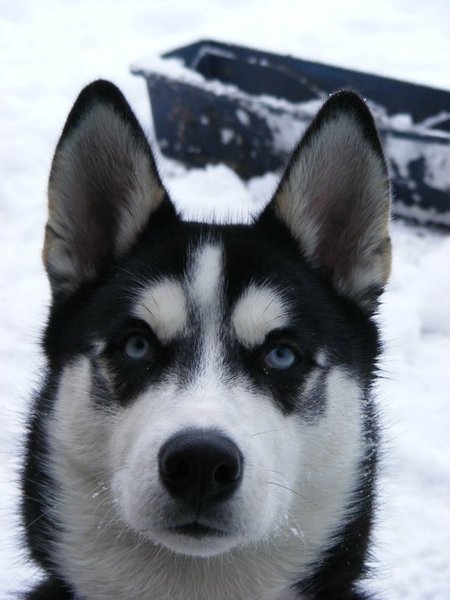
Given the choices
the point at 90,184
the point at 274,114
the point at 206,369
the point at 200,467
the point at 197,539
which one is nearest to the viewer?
the point at 200,467

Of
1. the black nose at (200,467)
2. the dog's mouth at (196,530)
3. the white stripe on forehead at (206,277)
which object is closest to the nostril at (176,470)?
the black nose at (200,467)

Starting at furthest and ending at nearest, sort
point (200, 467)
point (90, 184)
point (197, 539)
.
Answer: point (90, 184), point (197, 539), point (200, 467)

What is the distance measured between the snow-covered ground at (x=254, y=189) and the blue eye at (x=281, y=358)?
19.0 inches

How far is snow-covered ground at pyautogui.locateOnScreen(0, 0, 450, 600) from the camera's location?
3422 mm

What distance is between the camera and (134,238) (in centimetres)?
251

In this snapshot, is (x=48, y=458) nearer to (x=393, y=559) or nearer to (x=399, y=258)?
(x=393, y=559)

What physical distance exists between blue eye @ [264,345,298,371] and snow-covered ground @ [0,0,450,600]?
48 centimetres

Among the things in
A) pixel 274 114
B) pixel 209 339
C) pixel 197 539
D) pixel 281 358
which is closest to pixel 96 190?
pixel 209 339

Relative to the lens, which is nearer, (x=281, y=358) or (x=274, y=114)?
(x=281, y=358)

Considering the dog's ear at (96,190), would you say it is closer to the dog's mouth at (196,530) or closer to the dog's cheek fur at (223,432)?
the dog's cheek fur at (223,432)

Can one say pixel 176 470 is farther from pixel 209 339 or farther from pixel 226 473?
pixel 209 339

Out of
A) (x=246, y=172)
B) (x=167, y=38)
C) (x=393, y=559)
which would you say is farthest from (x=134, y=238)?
(x=167, y=38)

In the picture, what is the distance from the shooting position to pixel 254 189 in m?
5.94

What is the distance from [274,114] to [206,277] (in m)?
3.73
